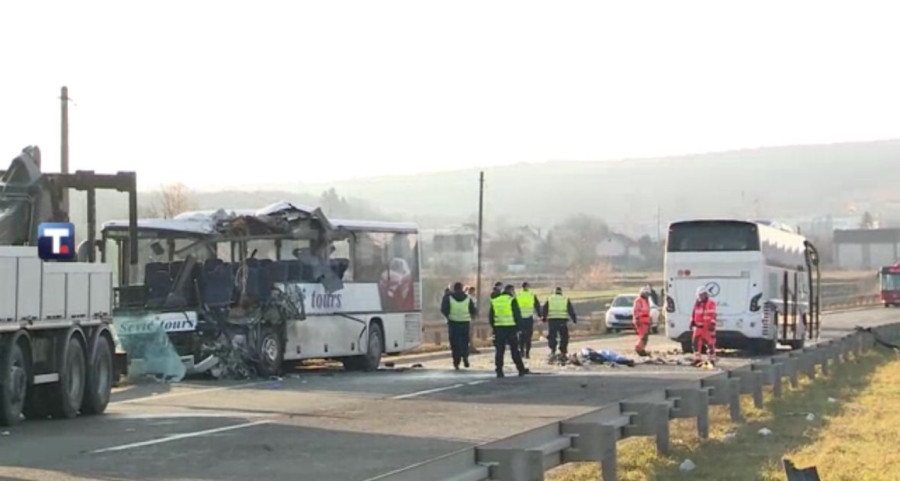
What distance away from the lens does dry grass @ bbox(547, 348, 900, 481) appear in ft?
43.3

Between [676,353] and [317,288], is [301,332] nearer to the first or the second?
[317,288]

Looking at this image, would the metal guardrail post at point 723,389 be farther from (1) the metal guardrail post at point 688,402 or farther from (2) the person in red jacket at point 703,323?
(2) the person in red jacket at point 703,323

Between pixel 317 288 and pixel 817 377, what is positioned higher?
pixel 317 288

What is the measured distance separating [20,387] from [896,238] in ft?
509

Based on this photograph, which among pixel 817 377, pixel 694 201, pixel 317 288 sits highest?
pixel 694 201

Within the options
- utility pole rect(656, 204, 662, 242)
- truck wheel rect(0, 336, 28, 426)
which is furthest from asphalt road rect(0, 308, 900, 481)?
utility pole rect(656, 204, 662, 242)

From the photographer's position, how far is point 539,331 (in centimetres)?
5497

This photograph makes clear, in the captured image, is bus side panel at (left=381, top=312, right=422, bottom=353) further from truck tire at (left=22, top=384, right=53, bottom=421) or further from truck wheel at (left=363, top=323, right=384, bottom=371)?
truck tire at (left=22, top=384, right=53, bottom=421)

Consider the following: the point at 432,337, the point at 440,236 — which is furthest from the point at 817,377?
the point at 440,236

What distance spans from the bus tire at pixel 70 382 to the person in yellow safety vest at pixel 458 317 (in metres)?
11.5

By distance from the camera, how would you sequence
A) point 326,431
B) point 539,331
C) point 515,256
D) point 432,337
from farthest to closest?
point 515,256, point 539,331, point 432,337, point 326,431

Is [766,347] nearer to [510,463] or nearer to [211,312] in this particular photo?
[211,312]

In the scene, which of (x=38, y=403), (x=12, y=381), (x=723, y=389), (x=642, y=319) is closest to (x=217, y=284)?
(x=38, y=403)

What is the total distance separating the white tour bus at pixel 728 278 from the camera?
110 feet
